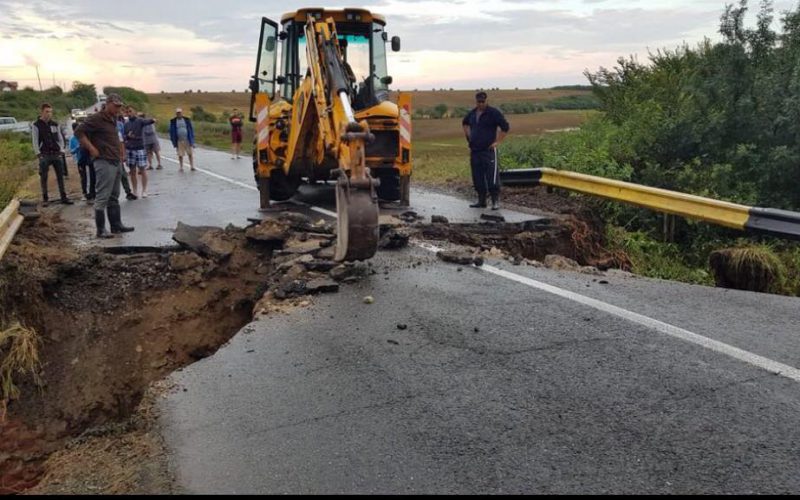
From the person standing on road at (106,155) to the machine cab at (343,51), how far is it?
3121 millimetres

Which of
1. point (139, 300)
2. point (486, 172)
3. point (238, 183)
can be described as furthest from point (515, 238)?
point (238, 183)

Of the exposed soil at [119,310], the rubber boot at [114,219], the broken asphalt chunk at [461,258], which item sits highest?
the rubber boot at [114,219]

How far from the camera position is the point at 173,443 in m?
3.65

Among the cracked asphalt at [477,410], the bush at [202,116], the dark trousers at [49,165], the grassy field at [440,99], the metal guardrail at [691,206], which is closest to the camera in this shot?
the cracked asphalt at [477,410]

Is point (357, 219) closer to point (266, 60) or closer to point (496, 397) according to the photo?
point (496, 397)

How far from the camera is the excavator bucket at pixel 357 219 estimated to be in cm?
641

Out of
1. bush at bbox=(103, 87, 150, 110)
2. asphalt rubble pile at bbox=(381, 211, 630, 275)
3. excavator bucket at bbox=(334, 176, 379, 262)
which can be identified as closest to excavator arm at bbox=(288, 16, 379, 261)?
excavator bucket at bbox=(334, 176, 379, 262)

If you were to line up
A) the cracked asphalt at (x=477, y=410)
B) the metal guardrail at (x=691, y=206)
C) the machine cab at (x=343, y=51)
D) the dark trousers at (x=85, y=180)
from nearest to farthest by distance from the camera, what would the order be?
the cracked asphalt at (x=477, y=410)
the metal guardrail at (x=691, y=206)
the machine cab at (x=343, y=51)
the dark trousers at (x=85, y=180)

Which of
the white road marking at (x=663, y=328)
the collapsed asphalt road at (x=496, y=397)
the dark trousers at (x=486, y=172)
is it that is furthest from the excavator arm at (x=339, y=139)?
the dark trousers at (x=486, y=172)

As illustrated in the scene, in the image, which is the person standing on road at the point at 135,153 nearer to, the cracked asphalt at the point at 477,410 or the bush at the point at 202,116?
the cracked asphalt at the point at 477,410

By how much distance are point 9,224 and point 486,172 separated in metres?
6.95

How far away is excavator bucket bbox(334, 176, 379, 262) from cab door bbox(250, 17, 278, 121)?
6196 millimetres

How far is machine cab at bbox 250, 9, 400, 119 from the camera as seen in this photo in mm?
11305

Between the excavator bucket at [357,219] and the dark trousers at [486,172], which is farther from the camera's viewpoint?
the dark trousers at [486,172]
